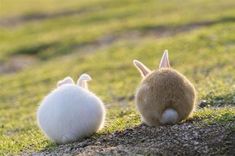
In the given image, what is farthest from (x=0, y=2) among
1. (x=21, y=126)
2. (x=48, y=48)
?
(x=21, y=126)

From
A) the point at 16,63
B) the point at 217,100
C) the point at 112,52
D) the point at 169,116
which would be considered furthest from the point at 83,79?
the point at 16,63

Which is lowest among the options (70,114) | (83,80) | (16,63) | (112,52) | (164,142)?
(164,142)

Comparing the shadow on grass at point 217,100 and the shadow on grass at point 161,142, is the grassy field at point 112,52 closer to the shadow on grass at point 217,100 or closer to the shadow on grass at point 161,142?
the shadow on grass at point 217,100

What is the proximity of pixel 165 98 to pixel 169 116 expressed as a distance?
28 centimetres

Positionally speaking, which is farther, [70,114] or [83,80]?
[83,80]

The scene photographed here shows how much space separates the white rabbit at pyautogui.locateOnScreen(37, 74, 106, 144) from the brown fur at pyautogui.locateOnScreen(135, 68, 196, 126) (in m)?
0.71

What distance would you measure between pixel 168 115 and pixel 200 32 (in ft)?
54.4

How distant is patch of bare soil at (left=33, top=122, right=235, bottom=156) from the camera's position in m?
8.71

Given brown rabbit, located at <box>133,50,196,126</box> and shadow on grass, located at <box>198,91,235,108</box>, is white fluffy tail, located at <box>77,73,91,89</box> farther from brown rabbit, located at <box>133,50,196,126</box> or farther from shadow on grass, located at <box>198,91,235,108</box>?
shadow on grass, located at <box>198,91,235,108</box>

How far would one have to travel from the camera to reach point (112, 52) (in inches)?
1018

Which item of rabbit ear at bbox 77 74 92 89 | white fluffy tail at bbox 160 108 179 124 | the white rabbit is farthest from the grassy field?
rabbit ear at bbox 77 74 92 89

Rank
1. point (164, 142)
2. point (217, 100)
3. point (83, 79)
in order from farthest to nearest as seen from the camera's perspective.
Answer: point (217, 100)
point (83, 79)
point (164, 142)

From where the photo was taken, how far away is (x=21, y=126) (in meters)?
14.3

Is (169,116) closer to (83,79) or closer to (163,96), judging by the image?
(163,96)
